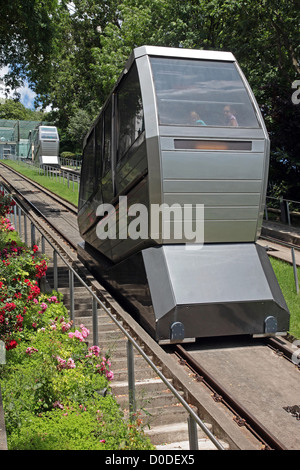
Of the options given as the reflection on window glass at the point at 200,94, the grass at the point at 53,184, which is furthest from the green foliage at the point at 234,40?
the reflection on window glass at the point at 200,94

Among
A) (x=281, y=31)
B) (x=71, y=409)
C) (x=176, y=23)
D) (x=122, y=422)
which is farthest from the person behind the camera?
(x=176, y=23)

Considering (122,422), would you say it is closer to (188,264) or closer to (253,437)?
(253,437)

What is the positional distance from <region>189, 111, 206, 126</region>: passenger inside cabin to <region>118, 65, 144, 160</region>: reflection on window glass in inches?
28.4

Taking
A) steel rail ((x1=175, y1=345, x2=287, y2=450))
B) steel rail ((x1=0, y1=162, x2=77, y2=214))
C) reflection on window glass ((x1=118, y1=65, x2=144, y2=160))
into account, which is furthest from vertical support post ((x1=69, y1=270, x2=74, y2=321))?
steel rail ((x1=0, y1=162, x2=77, y2=214))

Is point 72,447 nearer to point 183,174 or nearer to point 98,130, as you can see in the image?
point 183,174

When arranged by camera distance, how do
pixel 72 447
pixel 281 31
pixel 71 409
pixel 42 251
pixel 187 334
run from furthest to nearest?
pixel 281 31 → pixel 42 251 → pixel 187 334 → pixel 71 409 → pixel 72 447

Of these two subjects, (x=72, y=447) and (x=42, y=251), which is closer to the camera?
(x=72, y=447)

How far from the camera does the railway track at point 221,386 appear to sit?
453 cm

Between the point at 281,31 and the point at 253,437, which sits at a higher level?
the point at 281,31

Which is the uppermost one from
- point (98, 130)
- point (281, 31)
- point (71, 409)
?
point (281, 31)

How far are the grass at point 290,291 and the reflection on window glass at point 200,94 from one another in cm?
343
